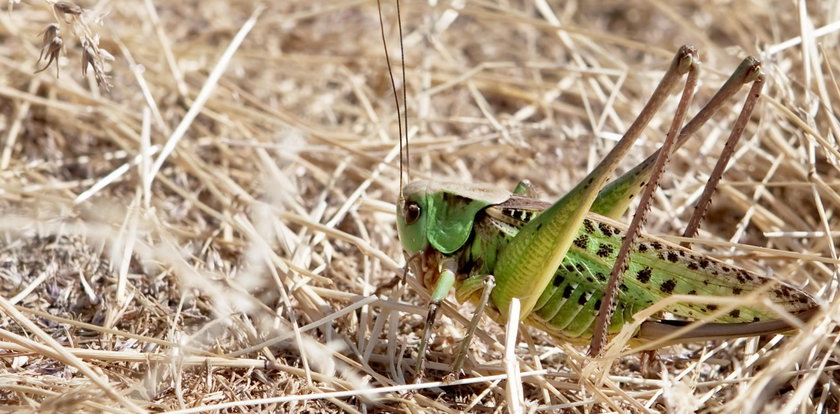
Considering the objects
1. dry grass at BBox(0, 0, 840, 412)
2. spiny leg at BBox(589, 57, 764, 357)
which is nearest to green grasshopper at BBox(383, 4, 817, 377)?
spiny leg at BBox(589, 57, 764, 357)

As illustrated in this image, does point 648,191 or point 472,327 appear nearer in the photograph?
point 648,191

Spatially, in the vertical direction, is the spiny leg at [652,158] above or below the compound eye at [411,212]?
above

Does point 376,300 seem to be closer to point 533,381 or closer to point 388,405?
point 388,405

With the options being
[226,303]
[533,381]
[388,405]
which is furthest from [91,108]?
[533,381]

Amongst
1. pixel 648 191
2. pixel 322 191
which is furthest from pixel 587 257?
pixel 322 191

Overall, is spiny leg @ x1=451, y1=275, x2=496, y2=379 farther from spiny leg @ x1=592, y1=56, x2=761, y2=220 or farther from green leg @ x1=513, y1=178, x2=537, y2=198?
green leg @ x1=513, y1=178, x2=537, y2=198

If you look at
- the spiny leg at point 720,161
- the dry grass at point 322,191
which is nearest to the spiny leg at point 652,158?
the spiny leg at point 720,161

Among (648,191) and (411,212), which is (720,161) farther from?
(411,212)

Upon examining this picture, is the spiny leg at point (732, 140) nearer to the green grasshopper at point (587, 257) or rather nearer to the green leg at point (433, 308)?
the green grasshopper at point (587, 257)
